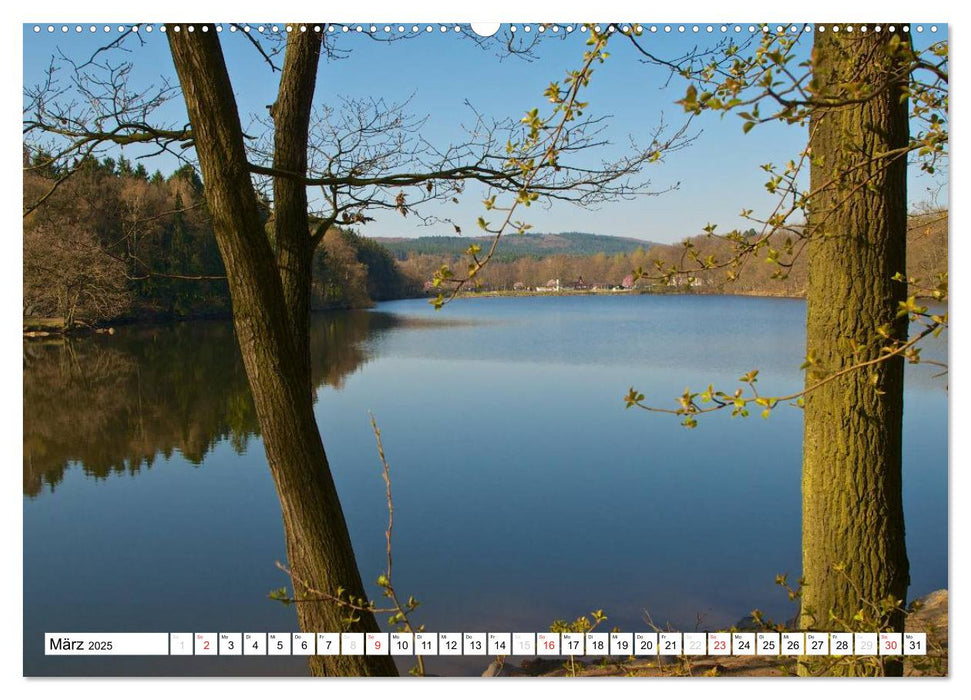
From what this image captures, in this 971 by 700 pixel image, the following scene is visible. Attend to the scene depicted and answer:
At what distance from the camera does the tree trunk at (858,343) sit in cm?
218

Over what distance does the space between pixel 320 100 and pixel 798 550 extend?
14.3 feet

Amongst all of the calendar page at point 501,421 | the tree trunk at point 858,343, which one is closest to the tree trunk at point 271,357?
the calendar page at point 501,421

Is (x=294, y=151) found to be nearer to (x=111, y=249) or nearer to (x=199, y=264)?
(x=111, y=249)

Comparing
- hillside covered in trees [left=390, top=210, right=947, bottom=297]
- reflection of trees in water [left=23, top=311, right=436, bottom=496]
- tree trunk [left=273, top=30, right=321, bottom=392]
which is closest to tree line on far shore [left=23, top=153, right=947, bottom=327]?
hillside covered in trees [left=390, top=210, right=947, bottom=297]

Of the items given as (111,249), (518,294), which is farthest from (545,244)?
(111,249)

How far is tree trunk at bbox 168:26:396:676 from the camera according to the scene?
2414 millimetres

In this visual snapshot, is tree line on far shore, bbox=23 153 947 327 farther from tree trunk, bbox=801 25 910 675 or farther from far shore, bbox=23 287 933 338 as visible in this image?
tree trunk, bbox=801 25 910 675

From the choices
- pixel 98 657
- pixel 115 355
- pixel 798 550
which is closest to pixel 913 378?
pixel 798 550

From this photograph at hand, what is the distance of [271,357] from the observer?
8.23 ft

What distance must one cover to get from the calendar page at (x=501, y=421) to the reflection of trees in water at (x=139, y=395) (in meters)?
0.11

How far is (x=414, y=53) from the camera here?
335cm

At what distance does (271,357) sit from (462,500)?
12.5 ft

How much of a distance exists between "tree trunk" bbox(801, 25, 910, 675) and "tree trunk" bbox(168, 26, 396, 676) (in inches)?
57.5

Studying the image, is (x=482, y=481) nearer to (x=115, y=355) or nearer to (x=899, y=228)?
(x=899, y=228)
